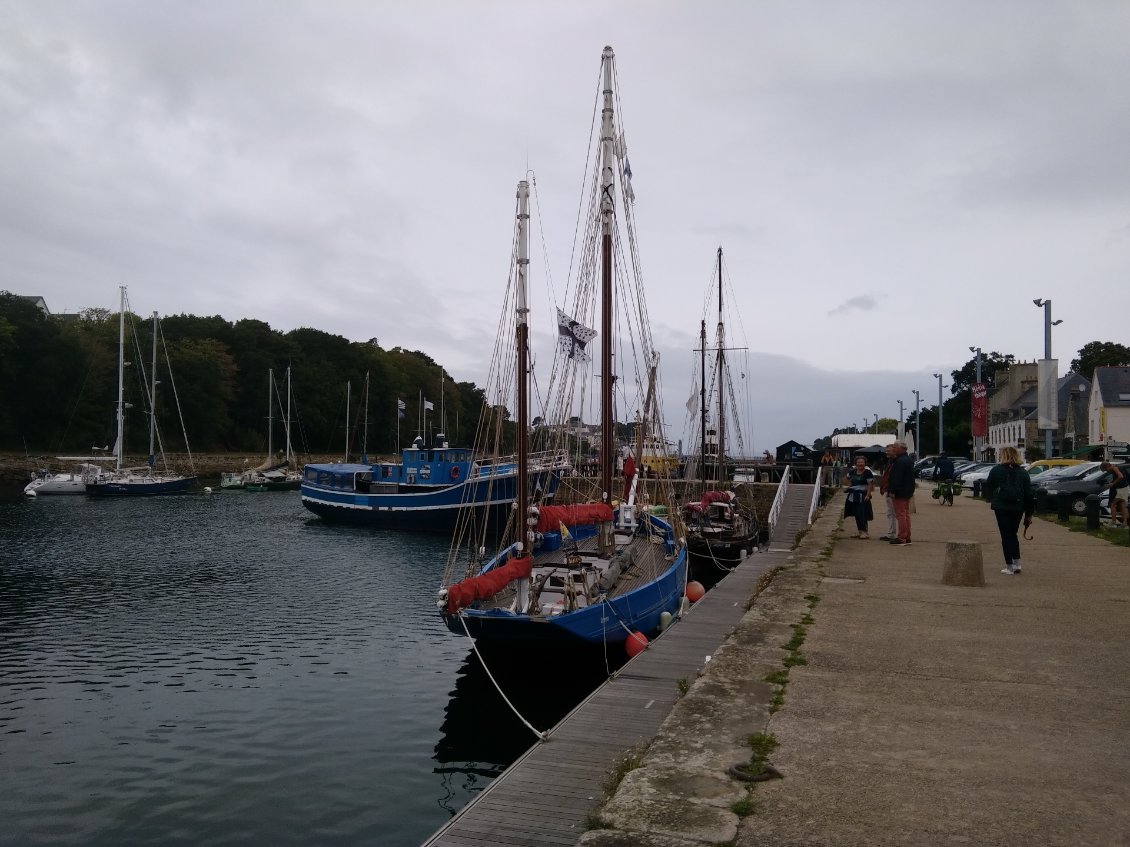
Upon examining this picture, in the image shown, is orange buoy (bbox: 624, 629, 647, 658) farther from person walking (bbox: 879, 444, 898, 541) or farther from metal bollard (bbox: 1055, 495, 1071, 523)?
metal bollard (bbox: 1055, 495, 1071, 523)

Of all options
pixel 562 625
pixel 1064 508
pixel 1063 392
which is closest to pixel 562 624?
pixel 562 625

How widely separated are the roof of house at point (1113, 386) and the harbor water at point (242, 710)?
169ft

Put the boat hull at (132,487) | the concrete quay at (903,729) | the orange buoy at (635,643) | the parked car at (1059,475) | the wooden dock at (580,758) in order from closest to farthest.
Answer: the concrete quay at (903,729), the wooden dock at (580,758), the orange buoy at (635,643), the parked car at (1059,475), the boat hull at (132,487)

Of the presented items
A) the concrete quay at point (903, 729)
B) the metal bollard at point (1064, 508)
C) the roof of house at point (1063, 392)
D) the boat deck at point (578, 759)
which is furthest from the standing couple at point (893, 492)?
the roof of house at point (1063, 392)

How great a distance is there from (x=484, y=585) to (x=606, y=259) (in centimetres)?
888

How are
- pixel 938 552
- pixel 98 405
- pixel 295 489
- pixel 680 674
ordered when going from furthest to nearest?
pixel 98 405
pixel 295 489
pixel 938 552
pixel 680 674

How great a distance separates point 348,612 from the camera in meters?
21.3

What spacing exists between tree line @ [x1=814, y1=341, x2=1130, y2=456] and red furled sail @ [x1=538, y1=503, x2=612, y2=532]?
208ft

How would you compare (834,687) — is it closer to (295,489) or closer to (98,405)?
(295,489)

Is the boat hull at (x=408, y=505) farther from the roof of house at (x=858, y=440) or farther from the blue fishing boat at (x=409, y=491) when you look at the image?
the roof of house at (x=858, y=440)

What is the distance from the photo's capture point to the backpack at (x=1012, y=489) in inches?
489

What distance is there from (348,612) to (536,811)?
16.1m

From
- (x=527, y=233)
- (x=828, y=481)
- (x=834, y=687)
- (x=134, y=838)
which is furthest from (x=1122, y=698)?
(x=828, y=481)

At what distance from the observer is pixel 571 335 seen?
1709cm
